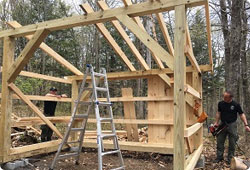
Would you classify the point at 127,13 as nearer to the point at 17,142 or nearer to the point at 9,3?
the point at 17,142

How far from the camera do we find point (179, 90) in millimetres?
3127

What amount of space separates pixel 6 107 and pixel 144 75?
3.26 meters

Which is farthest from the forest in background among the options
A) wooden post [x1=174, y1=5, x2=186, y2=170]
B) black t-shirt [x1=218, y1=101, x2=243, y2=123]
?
wooden post [x1=174, y1=5, x2=186, y2=170]

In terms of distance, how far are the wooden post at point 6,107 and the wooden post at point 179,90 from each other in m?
3.24

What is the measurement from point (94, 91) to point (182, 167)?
1.82 metres

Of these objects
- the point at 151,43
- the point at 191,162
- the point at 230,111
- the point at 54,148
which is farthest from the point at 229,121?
the point at 54,148

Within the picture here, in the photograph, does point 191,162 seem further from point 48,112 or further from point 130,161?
point 48,112

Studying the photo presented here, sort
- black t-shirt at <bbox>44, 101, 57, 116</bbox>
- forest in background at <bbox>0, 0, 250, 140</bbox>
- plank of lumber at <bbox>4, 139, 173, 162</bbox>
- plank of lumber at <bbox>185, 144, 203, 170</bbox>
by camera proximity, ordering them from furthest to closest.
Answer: forest in background at <bbox>0, 0, 250, 140</bbox> → black t-shirt at <bbox>44, 101, 57, 116</bbox> → plank of lumber at <bbox>4, 139, 173, 162</bbox> → plank of lumber at <bbox>185, 144, 203, 170</bbox>

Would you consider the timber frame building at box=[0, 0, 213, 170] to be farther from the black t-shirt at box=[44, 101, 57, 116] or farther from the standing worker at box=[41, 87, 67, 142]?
the black t-shirt at box=[44, 101, 57, 116]

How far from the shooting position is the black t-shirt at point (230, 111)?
527cm

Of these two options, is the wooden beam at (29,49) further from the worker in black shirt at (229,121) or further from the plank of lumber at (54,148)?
the worker in black shirt at (229,121)

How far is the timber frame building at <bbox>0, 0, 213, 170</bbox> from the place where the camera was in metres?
3.16

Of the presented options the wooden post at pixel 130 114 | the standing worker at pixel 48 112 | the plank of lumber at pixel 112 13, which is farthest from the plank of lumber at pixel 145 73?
the plank of lumber at pixel 112 13

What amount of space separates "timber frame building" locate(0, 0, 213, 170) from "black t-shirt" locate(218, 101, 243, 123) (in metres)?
0.61
